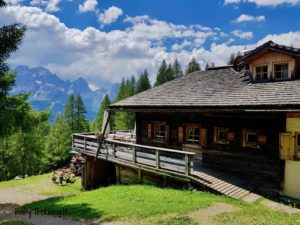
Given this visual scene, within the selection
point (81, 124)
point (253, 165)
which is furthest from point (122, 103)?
point (81, 124)

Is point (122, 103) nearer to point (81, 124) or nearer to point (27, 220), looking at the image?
point (27, 220)

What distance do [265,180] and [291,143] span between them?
231cm

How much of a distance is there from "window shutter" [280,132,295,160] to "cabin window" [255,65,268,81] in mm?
4989

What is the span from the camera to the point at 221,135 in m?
17.3

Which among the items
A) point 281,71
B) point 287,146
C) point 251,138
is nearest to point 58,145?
point 251,138

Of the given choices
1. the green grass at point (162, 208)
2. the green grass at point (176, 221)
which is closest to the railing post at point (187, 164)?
the green grass at point (162, 208)

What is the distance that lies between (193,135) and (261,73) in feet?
17.5

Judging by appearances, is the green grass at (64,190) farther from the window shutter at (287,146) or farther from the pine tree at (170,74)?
the pine tree at (170,74)

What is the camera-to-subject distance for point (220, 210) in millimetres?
11664

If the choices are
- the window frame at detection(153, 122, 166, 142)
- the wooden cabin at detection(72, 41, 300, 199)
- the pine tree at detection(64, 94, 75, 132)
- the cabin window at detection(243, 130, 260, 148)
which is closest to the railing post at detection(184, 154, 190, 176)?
the wooden cabin at detection(72, 41, 300, 199)

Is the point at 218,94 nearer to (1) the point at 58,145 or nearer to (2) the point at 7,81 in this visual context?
(2) the point at 7,81

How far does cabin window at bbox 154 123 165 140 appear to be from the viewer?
808 inches

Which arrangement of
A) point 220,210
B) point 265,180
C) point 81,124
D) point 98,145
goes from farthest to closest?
point 81,124, point 98,145, point 265,180, point 220,210

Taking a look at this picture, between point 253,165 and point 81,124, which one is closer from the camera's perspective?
point 253,165
